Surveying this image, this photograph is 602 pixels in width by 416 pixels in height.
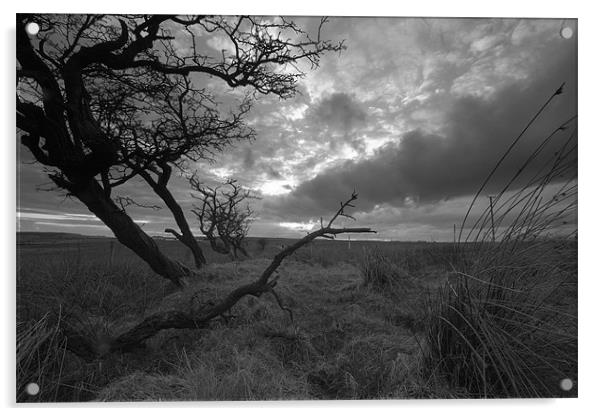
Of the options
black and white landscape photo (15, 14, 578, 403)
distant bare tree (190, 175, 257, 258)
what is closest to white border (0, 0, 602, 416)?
black and white landscape photo (15, 14, 578, 403)

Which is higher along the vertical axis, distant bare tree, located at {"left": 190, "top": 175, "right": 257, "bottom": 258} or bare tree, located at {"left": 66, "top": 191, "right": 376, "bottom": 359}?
distant bare tree, located at {"left": 190, "top": 175, "right": 257, "bottom": 258}

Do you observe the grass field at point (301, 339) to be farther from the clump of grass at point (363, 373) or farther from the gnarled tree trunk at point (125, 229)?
the gnarled tree trunk at point (125, 229)

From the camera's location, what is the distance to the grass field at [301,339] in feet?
5.32

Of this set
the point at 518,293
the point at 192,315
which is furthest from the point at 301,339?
the point at 518,293

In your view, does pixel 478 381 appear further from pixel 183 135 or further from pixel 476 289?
pixel 183 135

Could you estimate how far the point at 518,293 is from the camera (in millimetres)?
1670

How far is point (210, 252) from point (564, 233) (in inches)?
95.8

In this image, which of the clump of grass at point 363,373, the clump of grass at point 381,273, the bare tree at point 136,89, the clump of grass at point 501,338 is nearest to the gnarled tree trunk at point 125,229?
the bare tree at point 136,89

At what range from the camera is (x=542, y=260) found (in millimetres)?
1745

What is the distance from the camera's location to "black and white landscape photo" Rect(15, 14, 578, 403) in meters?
1.72

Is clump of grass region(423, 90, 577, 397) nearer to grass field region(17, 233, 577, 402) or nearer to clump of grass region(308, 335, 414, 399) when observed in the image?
grass field region(17, 233, 577, 402)

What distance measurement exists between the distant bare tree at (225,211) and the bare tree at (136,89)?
158 mm

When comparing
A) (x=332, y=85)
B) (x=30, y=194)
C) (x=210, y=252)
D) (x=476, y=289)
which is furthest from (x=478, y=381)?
(x=30, y=194)

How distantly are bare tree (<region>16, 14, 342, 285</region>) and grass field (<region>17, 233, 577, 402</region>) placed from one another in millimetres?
462
